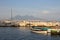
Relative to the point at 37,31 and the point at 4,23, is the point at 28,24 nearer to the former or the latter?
the point at 4,23

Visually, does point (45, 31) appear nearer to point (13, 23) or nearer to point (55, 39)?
point (55, 39)

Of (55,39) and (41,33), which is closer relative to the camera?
(55,39)

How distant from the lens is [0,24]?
113 meters

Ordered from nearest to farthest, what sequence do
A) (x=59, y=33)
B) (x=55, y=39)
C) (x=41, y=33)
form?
(x=55, y=39) < (x=59, y=33) < (x=41, y=33)

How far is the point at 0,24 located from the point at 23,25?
12756mm

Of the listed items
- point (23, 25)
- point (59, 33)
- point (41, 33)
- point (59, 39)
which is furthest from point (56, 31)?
point (23, 25)

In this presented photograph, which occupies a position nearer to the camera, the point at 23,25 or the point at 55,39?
the point at 55,39

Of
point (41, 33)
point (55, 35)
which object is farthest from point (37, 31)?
point (55, 35)

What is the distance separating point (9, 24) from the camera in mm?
114812

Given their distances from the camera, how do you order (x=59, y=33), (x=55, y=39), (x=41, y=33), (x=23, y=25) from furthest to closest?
(x=23, y=25), (x=41, y=33), (x=59, y=33), (x=55, y=39)

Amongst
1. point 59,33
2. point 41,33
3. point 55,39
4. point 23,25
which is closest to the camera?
point 55,39

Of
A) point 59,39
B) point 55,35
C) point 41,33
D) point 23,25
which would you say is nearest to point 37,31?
point 41,33

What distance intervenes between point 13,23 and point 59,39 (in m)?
77.0

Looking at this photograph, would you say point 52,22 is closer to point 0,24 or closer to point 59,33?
Result: point 0,24
